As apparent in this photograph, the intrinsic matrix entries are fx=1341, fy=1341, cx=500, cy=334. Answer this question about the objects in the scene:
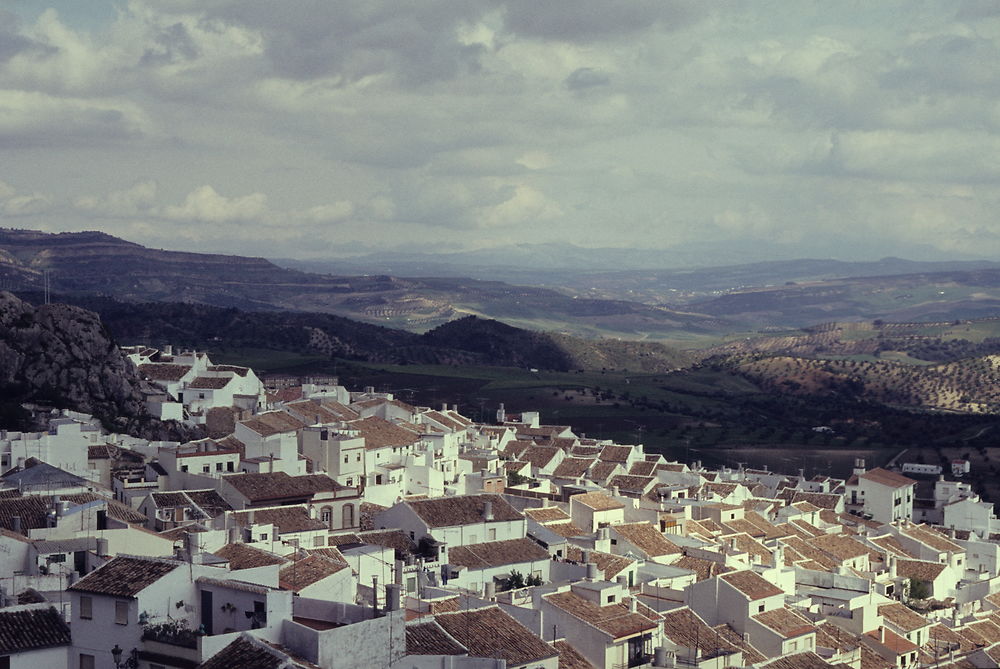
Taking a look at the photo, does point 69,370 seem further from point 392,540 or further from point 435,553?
point 435,553

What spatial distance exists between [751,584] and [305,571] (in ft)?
55.0

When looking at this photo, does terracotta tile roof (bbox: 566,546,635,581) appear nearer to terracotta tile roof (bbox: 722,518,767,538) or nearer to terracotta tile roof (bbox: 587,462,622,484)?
terracotta tile roof (bbox: 722,518,767,538)

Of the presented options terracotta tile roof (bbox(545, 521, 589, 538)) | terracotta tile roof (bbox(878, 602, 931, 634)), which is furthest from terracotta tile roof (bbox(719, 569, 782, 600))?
terracotta tile roof (bbox(545, 521, 589, 538))

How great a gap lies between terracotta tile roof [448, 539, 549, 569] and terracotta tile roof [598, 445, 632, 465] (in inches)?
1109

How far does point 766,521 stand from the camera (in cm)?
6288

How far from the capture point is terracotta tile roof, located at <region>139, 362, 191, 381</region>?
78.6 metres

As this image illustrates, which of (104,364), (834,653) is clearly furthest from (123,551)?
(104,364)

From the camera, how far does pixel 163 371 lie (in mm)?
79812

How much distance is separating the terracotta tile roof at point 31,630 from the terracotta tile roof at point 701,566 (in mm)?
23862

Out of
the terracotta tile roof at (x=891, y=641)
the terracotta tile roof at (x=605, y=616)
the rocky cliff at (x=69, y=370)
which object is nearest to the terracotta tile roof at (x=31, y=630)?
the terracotta tile roof at (x=605, y=616)

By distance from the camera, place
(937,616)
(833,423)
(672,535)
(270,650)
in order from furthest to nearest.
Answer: (833,423)
(672,535)
(937,616)
(270,650)

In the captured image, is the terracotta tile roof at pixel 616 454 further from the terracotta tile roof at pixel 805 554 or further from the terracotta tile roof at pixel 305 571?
the terracotta tile roof at pixel 305 571

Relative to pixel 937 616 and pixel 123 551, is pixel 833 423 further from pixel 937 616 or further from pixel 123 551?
pixel 123 551

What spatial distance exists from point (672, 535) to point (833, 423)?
270ft
